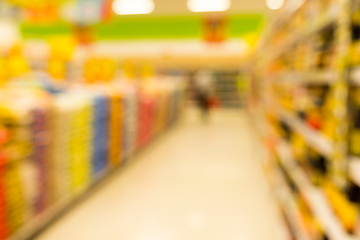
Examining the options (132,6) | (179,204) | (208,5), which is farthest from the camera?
(132,6)

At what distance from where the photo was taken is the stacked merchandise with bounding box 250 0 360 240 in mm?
1207

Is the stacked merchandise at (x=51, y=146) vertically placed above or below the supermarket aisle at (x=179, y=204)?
above

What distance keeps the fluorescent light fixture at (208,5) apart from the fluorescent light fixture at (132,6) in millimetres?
1195

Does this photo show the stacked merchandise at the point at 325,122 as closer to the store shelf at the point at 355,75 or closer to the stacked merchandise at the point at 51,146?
the store shelf at the point at 355,75

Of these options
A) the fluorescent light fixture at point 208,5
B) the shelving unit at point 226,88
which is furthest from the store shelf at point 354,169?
the shelving unit at point 226,88

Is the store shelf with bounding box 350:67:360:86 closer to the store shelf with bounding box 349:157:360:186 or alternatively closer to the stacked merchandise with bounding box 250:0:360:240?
the stacked merchandise with bounding box 250:0:360:240

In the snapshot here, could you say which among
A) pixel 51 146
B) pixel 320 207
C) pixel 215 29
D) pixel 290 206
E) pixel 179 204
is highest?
pixel 215 29

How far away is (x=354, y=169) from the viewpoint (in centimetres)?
116

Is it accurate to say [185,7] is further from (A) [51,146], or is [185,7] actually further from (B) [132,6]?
(A) [51,146]

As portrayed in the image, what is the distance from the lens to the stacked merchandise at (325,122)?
1207 mm

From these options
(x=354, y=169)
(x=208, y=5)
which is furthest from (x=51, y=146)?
(x=208, y=5)

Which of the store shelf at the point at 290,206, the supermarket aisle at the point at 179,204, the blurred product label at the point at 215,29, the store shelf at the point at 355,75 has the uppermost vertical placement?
the blurred product label at the point at 215,29

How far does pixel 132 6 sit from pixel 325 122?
359 inches

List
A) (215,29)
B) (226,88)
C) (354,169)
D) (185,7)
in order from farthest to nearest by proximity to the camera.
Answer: (226,88) < (215,29) < (185,7) < (354,169)
